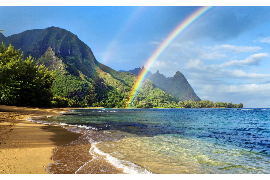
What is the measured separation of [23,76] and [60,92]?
114980 mm

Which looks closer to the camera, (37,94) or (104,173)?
(104,173)

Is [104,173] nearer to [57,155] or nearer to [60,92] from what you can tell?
[57,155]

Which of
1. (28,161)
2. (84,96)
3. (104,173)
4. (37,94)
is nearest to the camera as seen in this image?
(104,173)

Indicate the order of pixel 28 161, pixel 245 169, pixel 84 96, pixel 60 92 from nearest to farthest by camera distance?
pixel 28 161
pixel 245 169
pixel 60 92
pixel 84 96

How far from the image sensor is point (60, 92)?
535 ft

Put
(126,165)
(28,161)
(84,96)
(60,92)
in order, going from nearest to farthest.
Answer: (28,161)
(126,165)
(60,92)
(84,96)

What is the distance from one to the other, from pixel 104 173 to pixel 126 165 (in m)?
1.28

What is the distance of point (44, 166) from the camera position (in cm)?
654

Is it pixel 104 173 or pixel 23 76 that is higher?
pixel 23 76

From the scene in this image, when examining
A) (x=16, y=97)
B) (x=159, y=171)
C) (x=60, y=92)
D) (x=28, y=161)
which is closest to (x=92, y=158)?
(x=28, y=161)

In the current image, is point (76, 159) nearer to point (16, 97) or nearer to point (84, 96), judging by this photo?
point (16, 97)

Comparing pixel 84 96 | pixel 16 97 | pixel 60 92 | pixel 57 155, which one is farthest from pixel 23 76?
pixel 84 96

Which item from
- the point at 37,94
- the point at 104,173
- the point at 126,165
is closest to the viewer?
the point at 104,173

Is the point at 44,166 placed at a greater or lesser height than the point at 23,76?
lesser
